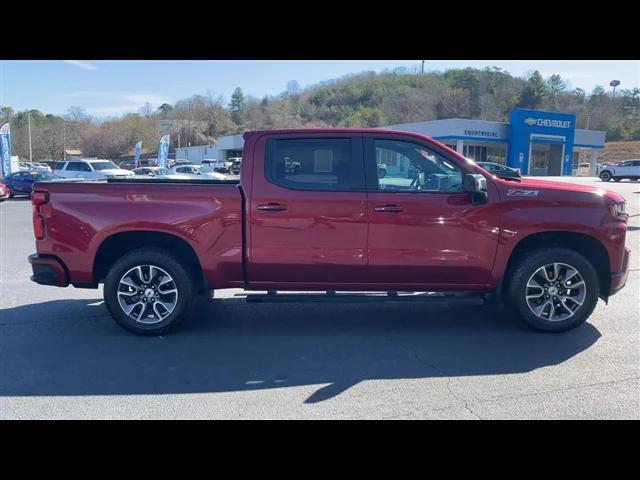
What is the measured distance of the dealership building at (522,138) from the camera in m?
44.7

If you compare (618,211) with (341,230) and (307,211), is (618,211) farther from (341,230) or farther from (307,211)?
(307,211)

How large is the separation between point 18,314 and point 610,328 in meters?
6.72

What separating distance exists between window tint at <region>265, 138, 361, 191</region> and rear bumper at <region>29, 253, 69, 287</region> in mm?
2336

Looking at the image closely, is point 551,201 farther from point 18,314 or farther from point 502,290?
point 18,314

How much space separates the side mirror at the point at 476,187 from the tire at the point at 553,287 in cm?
81

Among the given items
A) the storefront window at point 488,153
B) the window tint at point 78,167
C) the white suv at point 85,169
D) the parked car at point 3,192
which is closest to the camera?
the parked car at point 3,192

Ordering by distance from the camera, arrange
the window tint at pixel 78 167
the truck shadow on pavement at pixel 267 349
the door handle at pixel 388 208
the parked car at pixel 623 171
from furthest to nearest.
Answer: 1. the parked car at pixel 623 171
2. the window tint at pixel 78 167
3. the door handle at pixel 388 208
4. the truck shadow on pavement at pixel 267 349

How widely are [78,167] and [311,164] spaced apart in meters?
25.5

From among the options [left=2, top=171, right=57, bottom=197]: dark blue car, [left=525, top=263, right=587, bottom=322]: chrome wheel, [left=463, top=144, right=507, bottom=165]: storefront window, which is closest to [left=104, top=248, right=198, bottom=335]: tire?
[left=525, top=263, right=587, bottom=322]: chrome wheel

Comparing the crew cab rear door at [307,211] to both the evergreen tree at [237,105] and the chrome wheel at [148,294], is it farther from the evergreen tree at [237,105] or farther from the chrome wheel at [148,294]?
the evergreen tree at [237,105]

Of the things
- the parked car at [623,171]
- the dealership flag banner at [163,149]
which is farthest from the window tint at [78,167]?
the parked car at [623,171]

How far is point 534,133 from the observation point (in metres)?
46.6

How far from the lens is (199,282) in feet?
16.3

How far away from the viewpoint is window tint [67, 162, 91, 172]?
26094 mm
